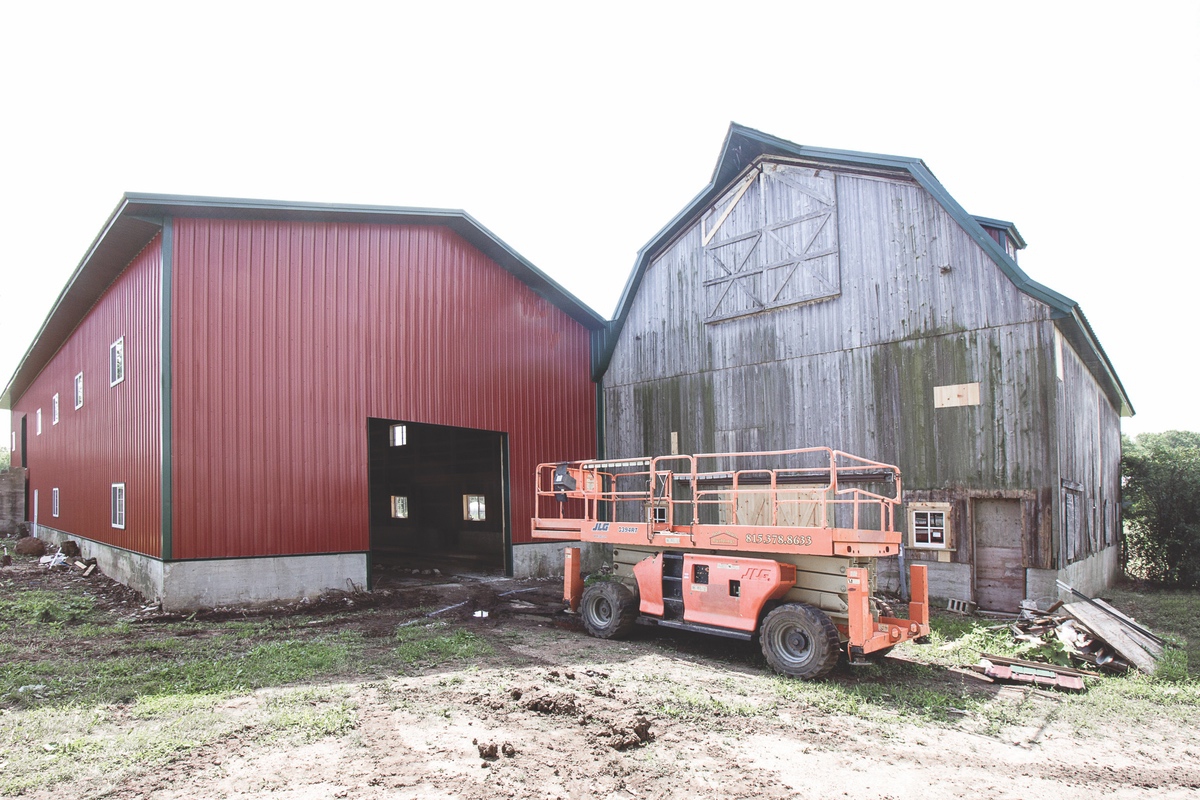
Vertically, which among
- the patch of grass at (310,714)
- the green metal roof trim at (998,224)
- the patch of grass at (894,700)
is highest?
the green metal roof trim at (998,224)

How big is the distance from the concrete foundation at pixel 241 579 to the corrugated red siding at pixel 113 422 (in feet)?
2.00

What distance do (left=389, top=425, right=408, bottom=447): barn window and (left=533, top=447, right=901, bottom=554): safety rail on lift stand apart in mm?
9820

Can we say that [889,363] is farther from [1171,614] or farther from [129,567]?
[129,567]

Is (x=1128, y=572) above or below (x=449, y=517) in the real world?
below

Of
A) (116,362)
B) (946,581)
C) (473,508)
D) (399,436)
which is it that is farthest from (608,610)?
(399,436)

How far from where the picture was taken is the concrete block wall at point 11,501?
31.4m

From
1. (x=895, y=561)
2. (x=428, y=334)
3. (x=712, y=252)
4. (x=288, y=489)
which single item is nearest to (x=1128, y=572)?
(x=895, y=561)

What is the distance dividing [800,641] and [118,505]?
1520 centimetres

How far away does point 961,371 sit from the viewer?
530 inches

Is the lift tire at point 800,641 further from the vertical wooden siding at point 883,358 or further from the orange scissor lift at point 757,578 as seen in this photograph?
the vertical wooden siding at point 883,358

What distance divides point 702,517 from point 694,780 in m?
12.0

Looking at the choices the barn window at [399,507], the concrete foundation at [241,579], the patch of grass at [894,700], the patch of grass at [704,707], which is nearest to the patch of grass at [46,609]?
the concrete foundation at [241,579]

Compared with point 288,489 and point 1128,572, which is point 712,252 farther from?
point 1128,572

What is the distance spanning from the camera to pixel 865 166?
14.7 meters
